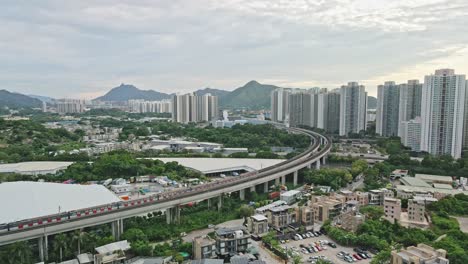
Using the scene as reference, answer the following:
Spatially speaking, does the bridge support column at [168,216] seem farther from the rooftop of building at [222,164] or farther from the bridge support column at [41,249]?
the rooftop of building at [222,164]

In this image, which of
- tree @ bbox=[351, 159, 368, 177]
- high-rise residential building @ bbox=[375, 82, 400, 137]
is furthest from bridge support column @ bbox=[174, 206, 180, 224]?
high-rise residential building @ bbox=[375, 82, 400, 137]

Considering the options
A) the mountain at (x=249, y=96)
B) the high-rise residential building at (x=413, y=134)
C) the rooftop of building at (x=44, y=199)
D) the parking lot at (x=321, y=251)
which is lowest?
the parking lot at (x=321, y=251)

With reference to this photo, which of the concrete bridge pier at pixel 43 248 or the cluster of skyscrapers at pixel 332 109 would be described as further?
the cluster of skyscrapers at pixel 332 109

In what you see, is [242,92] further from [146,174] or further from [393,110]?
Answer: [146,174]

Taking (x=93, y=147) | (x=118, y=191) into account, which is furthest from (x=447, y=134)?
(x=93, y=147)

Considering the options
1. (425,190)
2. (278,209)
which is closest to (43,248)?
(278,209)

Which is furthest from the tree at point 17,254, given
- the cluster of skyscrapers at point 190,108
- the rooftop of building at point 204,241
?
the cluster of skyscrapers at point 190,108

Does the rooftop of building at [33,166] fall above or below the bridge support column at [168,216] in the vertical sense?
above
